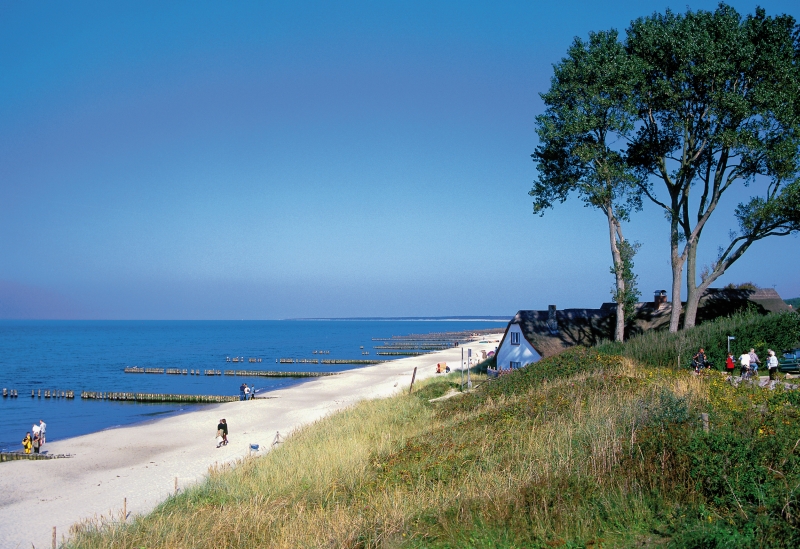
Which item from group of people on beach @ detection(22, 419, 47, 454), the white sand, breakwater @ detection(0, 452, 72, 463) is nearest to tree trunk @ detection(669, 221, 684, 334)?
the white sand

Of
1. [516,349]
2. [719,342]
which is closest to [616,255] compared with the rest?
[719,342]

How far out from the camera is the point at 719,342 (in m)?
23.1

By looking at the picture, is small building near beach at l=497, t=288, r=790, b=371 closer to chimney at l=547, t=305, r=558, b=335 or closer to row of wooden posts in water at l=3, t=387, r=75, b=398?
chimney at l=547, t=305, r=558, b=335

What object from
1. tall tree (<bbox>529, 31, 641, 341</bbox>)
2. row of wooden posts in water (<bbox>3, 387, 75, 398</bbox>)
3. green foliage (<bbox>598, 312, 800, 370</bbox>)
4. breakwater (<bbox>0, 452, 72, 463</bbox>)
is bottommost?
row of wooden posts in water (<bbox>3, 387, 75, 398</bbox>)

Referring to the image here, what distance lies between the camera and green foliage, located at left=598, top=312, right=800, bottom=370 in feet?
74.1

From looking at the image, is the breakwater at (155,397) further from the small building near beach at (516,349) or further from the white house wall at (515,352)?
the small building near beach at (516,349)

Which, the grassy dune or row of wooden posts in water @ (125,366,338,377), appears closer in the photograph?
the grassy dune

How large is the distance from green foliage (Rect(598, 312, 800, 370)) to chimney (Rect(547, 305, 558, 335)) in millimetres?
15831

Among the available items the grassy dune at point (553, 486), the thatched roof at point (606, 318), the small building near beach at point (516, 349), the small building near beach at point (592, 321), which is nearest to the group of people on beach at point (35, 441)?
the grassy dune at point (553, 486)

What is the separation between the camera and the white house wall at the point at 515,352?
4003cm

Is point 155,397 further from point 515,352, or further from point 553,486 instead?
point 553,486

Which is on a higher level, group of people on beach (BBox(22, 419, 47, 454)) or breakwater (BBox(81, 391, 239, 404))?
group of people on beach (BBox(22, 419, 47, 454))

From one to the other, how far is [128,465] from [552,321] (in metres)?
26.3

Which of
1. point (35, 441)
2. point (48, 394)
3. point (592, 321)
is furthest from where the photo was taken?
point (48, 394)
